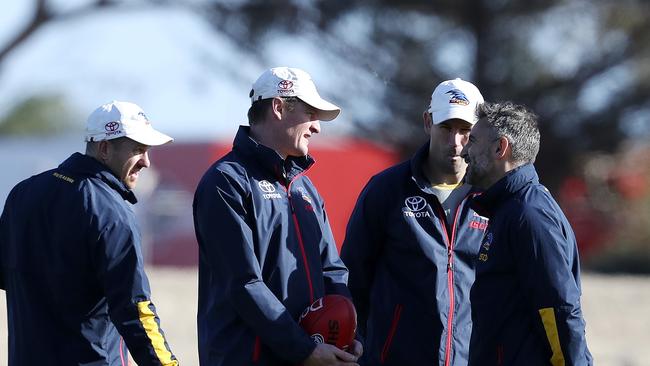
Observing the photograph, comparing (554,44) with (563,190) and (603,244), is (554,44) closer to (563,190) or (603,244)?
(563,190)

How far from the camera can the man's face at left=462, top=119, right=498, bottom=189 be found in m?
5.24

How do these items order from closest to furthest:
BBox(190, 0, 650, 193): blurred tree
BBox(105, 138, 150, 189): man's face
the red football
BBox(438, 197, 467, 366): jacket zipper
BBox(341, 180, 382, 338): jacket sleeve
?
the red football
BBox(105, 138, 150, 189): man's face
BBox(438, 197, 467, 366): jacket zipper
BBox(341, 180, 382, 338): jacket sleeve
BBox(190, 0, 650, 193): blurred tree

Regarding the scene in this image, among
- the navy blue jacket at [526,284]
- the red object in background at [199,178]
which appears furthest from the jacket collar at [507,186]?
the red object in background at [199,178]

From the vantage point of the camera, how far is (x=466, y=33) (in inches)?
893

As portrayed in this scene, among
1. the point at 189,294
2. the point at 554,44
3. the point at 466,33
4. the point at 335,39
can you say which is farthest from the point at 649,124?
the point at 189,294

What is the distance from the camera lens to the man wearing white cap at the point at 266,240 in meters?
4.90

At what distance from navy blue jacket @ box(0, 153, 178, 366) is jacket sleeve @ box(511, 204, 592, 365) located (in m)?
1.47

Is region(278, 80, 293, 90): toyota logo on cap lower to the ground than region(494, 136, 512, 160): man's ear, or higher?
higher

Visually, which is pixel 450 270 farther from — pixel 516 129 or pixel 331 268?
pixel 516 129

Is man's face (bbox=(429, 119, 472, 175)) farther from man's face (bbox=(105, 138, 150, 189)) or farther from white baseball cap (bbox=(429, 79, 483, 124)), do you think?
man's face (bbox=(105, 138, 150, 189))

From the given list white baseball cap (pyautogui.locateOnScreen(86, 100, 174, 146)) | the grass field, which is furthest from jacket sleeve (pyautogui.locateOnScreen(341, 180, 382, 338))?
the grass field

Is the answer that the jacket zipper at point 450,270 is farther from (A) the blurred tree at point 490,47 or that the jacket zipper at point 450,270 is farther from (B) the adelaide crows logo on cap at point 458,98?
(A) the blurred tree at point 490,47

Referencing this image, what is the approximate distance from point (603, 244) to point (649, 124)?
703 centimetres

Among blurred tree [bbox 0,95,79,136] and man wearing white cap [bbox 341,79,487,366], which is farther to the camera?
blurred tree [bbox 0,95,79,136]
